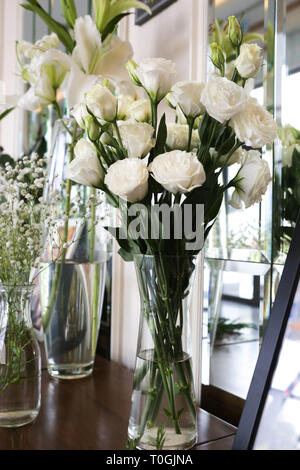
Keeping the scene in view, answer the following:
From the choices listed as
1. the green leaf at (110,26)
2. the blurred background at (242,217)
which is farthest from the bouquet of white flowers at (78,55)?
the blurred background at (242,217)

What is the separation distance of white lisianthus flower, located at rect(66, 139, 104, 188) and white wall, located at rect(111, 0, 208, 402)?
32 cm

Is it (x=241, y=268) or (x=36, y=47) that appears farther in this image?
(x=36, y=47)

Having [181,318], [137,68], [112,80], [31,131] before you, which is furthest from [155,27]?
[31,131]

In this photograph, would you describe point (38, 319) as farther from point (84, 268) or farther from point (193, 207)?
point (193, 207)

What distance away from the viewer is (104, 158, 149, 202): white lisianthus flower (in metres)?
0.55

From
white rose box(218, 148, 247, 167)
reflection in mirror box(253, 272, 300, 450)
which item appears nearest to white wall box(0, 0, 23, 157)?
white rose box(218, 148, 247, 167)

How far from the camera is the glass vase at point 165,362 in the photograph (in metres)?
0.62

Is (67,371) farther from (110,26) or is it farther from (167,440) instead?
(110,26)

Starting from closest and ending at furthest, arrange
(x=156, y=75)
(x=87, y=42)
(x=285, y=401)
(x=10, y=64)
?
(x=285, y=401) < (x=156, y=75) < (x=87, y=42) < (x=10, y=64)

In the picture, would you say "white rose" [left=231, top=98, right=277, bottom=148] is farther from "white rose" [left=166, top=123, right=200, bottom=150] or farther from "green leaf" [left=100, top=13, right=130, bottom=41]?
"green leaf" [left=100, top=13, right=130, bottom=41]

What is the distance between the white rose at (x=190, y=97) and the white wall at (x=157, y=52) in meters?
0.27

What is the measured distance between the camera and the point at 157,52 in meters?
0.99

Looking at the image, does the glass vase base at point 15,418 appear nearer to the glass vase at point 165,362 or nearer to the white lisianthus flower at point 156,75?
the glass vase at point 165,362

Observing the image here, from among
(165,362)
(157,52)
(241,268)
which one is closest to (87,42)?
(157,52)
